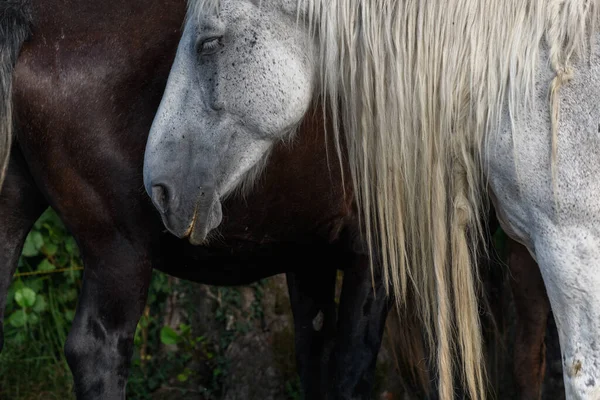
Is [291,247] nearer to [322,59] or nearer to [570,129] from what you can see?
[322,59]

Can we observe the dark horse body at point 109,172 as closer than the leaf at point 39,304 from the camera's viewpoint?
Yes

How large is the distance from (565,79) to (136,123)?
130cm

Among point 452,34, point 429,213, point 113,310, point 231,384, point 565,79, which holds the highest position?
point 452,34

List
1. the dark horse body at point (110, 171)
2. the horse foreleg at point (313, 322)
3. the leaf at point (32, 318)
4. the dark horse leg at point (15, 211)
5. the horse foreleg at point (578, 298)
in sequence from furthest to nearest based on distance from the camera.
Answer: the leaf at point (32, 318) → the horse foreleg at point (313, 322) → the dark horse leg at point (15, 211) → the dark horse body at point (110, 171) → the horse foreleg at point (578, 298)

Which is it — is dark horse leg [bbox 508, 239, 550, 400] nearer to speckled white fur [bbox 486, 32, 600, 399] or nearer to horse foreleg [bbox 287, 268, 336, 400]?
horse foreleg [bbox 287, 268, 336, 400]

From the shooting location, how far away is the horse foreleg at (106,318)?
2744 mm

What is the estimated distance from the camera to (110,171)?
8.95ft

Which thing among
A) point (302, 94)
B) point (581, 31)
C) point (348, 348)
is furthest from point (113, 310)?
point (581, 31)

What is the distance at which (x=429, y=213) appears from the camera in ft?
7.14

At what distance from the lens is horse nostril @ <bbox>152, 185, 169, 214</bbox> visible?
228 centimetres

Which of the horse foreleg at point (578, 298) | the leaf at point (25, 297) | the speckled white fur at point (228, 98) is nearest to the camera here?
the horse foreleg at point (578, 298)

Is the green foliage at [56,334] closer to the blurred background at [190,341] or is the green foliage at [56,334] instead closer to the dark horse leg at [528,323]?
the blurred background at [190,341]

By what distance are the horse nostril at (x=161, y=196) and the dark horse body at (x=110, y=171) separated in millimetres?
455

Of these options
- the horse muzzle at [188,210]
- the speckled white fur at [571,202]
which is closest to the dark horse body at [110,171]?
the horse muzzle at [188,210]
